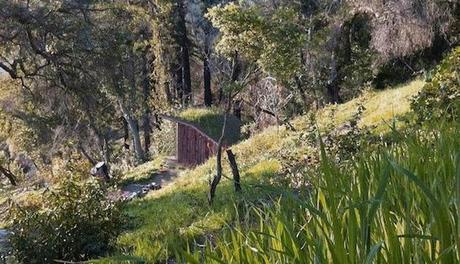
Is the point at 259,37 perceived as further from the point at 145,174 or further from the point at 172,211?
the point at 145,174

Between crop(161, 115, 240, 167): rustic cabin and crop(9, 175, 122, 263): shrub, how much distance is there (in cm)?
1101

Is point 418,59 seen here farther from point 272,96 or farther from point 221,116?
point 221,116

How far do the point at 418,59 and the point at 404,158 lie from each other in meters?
20.0

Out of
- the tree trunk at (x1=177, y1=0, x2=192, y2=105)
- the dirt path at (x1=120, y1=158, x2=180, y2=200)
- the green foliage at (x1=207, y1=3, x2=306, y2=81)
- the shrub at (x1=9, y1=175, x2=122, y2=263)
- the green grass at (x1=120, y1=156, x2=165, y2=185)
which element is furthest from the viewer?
the tree trunk at (x1=177, y1=0, x2=192, y2=105)

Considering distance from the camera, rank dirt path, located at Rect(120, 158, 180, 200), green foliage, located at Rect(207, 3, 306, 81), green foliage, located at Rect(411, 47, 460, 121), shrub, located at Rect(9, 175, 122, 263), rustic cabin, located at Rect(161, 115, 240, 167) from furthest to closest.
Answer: rustic cabin, located at Rect(161, 115, 240, 167), dirt path, located at Rect(120, 158, 180, 200), green foliage, located at Rect(207, 3, 306, 81), shrub, located at Rect(9, 175, 122, 263), green foliage, located at Rect(411, 47, 460, 121)

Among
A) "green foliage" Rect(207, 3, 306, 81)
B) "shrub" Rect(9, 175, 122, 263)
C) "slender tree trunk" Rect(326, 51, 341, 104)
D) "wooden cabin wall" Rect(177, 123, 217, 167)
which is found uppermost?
"green foliage" Rect(207, 3, 306, 81)

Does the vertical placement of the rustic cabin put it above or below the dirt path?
above

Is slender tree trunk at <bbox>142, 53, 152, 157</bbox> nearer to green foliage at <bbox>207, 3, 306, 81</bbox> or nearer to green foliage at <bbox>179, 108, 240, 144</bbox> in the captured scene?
A: green foliage at <bbox>179, 108, 240, 144</bbox>

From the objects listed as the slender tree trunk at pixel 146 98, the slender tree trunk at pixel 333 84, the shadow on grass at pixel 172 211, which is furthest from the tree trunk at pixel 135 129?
the shadow on grass at pixel 172 211

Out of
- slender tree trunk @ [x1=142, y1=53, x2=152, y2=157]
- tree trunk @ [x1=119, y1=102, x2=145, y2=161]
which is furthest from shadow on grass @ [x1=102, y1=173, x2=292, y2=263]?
slender tree trunk @ [x1=142, y1=53, x2=152, y2=157]

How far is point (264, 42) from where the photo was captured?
1223cm

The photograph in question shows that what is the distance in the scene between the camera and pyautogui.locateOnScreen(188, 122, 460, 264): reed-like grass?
1.33 meters

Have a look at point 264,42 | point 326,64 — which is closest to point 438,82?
point 264,42

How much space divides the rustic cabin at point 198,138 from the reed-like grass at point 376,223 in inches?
658
